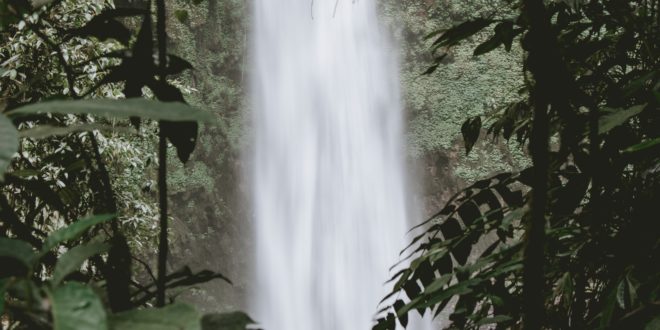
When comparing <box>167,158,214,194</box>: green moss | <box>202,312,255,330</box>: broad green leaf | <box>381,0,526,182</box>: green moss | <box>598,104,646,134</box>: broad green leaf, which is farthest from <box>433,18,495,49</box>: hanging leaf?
<box>167,158,214,194</box>: green moss

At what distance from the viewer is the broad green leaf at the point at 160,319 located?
272mm

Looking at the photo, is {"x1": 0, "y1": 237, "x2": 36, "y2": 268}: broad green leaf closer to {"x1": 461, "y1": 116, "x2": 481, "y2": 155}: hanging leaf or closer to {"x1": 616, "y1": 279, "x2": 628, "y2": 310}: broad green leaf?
{"x1": 616, "y1": 279, "x2": 628, "y2": 310}: broad green leaf

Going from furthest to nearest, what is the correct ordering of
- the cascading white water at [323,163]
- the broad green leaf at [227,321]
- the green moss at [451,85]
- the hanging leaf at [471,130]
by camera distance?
the green moss at [451,85] < the cascading white water at [323,163] < the hanging leaf at [471,130] < the broad green leaf at [227,321]

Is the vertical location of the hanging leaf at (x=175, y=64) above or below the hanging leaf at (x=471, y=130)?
above

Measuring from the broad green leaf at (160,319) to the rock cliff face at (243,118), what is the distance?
27.8 feet

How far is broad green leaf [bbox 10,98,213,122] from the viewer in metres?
0.29

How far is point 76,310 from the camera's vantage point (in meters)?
0.25

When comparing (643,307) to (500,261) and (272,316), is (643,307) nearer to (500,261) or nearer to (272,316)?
(500,261)

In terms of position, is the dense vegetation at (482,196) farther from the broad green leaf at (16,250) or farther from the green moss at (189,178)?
the green moss at (189,178)

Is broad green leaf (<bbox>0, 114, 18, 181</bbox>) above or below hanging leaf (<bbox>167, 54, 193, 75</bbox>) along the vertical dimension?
below

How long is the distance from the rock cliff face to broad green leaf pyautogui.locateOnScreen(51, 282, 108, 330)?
27.9ft

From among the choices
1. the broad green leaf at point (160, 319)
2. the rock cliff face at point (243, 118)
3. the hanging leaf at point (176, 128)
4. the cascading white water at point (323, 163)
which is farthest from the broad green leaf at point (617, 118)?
the cascading white water at point (323, 163)

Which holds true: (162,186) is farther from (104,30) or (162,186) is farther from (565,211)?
(565,211)

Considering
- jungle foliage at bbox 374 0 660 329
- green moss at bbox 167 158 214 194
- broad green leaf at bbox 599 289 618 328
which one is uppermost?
jungle foliage at bbox 374 0 660 329
